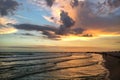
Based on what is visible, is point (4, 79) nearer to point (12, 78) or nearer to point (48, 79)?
point (12, 78)

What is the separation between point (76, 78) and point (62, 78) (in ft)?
4.66

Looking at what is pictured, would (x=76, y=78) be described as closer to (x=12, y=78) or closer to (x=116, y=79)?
(x=116, y=79)

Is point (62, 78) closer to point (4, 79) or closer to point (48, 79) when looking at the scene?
point (48, 79)

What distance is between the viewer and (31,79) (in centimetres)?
2344

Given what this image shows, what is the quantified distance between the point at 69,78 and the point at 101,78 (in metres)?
3.21

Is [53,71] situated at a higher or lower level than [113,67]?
lower

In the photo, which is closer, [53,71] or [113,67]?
[53,71]

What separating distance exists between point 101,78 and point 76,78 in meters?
2.50

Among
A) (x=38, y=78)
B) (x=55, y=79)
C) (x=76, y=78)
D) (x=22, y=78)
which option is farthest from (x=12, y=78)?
(x=76, y=78)

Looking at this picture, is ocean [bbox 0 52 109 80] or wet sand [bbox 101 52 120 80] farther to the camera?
wet sand [bbox 101 52 120 80]

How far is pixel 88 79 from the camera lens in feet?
76.0

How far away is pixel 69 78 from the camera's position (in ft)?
79.2

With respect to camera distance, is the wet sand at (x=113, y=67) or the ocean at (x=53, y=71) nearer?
the ocean at (x=53, y=71)

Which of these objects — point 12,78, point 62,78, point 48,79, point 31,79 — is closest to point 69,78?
point 62,78
